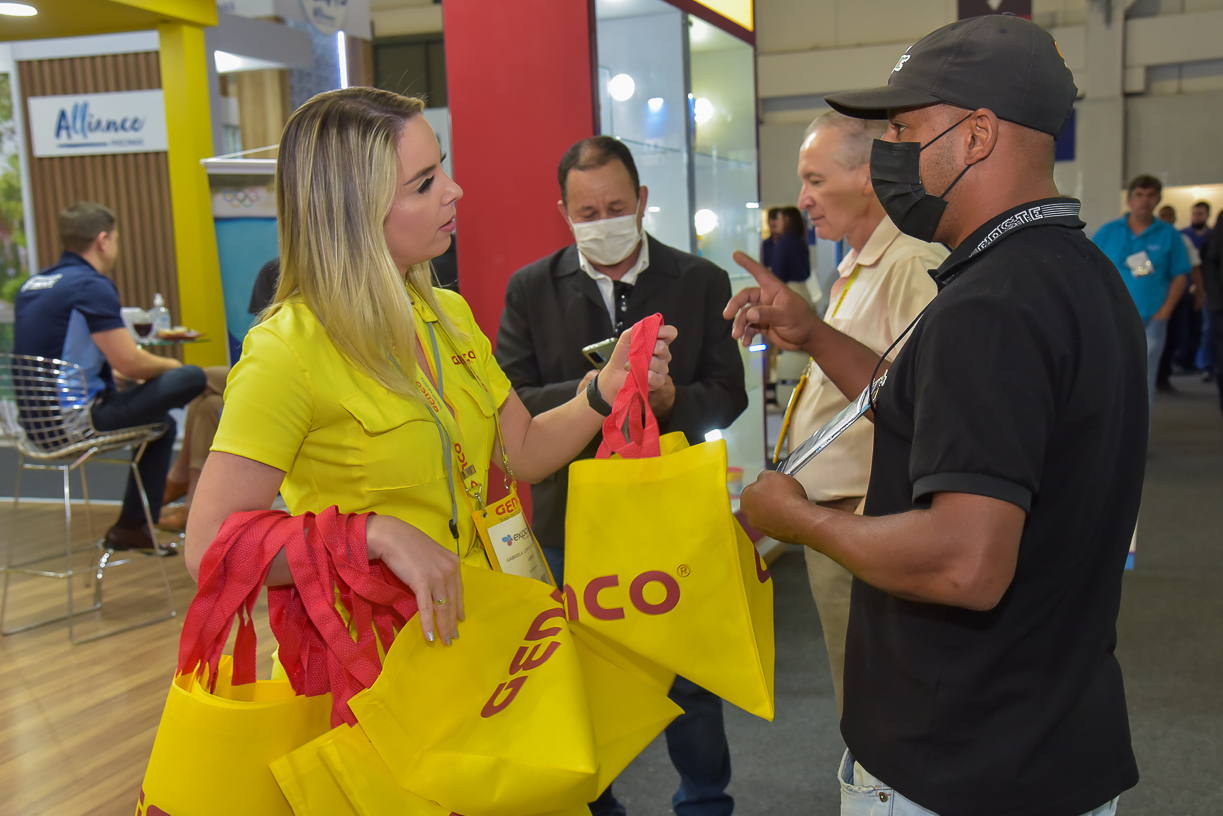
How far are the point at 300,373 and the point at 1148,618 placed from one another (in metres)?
3.63

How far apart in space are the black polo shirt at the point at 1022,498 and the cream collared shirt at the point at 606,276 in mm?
1339

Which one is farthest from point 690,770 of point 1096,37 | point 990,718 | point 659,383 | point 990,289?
point 1096,37

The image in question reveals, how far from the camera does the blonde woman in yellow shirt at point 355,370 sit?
121 cm

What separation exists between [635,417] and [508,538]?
0.92 ft

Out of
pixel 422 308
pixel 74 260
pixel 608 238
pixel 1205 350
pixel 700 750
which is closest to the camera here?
pixel 422 308

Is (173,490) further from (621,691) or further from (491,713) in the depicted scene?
(491,713)

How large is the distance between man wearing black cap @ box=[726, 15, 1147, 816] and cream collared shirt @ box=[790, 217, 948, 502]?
2.39 feet

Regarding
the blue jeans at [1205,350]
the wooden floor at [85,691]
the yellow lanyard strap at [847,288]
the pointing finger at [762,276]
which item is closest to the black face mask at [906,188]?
the pointing finger at [762,276]

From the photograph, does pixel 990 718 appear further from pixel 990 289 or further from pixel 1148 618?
pixel 1148 618

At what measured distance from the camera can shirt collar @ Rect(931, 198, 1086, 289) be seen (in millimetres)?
1042

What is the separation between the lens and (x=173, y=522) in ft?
17.9

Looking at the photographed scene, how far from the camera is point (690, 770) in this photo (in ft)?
7.27

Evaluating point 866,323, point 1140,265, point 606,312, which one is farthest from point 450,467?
point 1140,265

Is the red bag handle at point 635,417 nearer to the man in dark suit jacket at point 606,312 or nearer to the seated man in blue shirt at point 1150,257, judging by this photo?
the man in dark suit jacket at point 606,312
